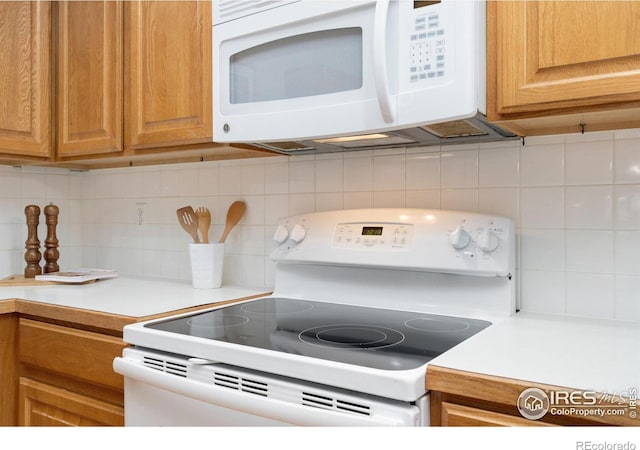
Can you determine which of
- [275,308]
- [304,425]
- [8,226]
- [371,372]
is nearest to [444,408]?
[371,372]

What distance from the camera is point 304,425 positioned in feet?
2.91

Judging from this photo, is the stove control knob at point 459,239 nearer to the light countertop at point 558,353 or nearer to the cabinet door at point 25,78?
the light countertop at point 558,353

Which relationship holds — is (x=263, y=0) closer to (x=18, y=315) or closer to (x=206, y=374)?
(x=206, y=374)

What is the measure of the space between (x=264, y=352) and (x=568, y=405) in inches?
20.5

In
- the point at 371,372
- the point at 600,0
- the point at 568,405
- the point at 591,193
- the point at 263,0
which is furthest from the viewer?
the point at 263,0

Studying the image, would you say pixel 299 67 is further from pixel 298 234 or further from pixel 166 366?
pixel 166 366

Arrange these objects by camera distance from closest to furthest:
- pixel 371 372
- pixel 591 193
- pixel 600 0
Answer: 1. pixel 371 372
2. pixel 600 0
3. pixel 591 193

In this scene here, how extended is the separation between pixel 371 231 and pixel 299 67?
48 centimetres

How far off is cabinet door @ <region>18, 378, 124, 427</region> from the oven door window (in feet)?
2.89

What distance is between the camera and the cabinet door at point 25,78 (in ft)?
5.88

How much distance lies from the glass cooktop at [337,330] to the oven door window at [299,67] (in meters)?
0.57

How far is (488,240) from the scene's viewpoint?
1.26 m

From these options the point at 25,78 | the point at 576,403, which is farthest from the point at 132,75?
the point at 576,403

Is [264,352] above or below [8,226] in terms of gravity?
below
